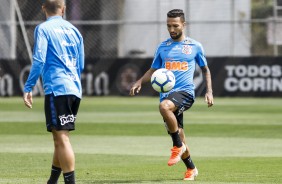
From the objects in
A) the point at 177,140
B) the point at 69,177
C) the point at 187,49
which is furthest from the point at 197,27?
the point at 69,177

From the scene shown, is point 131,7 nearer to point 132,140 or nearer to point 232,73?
point 232,73

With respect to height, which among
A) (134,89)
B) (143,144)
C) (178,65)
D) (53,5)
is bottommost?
(143,144)

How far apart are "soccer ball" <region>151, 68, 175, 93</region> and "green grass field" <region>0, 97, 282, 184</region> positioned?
1.13 meters

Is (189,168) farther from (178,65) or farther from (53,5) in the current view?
(53,5)

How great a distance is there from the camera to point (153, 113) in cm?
2516

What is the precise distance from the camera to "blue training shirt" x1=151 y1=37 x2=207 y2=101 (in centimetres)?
1238

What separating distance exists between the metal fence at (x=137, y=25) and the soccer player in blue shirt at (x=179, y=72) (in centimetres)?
2078

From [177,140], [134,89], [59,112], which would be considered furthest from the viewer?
[134,89]

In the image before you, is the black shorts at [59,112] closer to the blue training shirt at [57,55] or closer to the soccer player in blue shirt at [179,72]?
the blue training shirt at [57,55]

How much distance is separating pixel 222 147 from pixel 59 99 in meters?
6.81

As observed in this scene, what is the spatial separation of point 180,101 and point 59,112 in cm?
266

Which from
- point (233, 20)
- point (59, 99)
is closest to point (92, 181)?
point (59, 99)

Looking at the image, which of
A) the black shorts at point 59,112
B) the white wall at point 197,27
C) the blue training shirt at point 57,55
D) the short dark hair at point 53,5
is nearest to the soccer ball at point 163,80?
the blue training shirt at point 57,55

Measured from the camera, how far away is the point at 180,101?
40.0 ft
